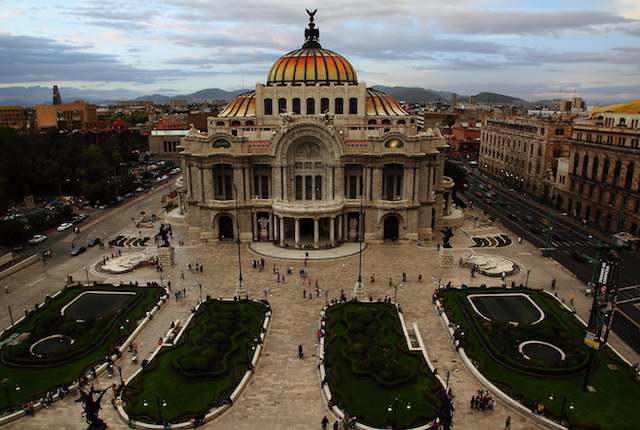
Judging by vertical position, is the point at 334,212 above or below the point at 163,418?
above

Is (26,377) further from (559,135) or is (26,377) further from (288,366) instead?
(559,135)

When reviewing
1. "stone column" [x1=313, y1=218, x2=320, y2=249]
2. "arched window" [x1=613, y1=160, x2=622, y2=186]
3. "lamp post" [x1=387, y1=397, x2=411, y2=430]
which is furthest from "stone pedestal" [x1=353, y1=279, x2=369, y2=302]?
"arched window" [x1=613, y1=160, x2=622, y2=186]

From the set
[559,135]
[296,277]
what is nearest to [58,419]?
[296,277]

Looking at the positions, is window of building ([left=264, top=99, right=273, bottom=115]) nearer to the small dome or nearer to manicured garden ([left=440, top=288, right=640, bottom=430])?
the small dome

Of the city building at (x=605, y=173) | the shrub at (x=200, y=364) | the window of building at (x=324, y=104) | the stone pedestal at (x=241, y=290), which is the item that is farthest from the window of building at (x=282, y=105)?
the city building at (x=605, y=173)

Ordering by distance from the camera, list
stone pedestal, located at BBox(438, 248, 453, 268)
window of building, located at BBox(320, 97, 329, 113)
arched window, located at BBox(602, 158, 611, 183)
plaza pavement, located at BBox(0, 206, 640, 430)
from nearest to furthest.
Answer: plaza pavement, located at BBox(0, 206, 640, 430) < stone pedestal, located at BBox(438, 248, 453, 268) < window of building, located at BBox(320, 97, 329, 113) < arched window, located at BBox(602, 158, 611, 183)

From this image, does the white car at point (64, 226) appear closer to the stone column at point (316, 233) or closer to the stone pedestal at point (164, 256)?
the stone pedestal at point (164, 256)
